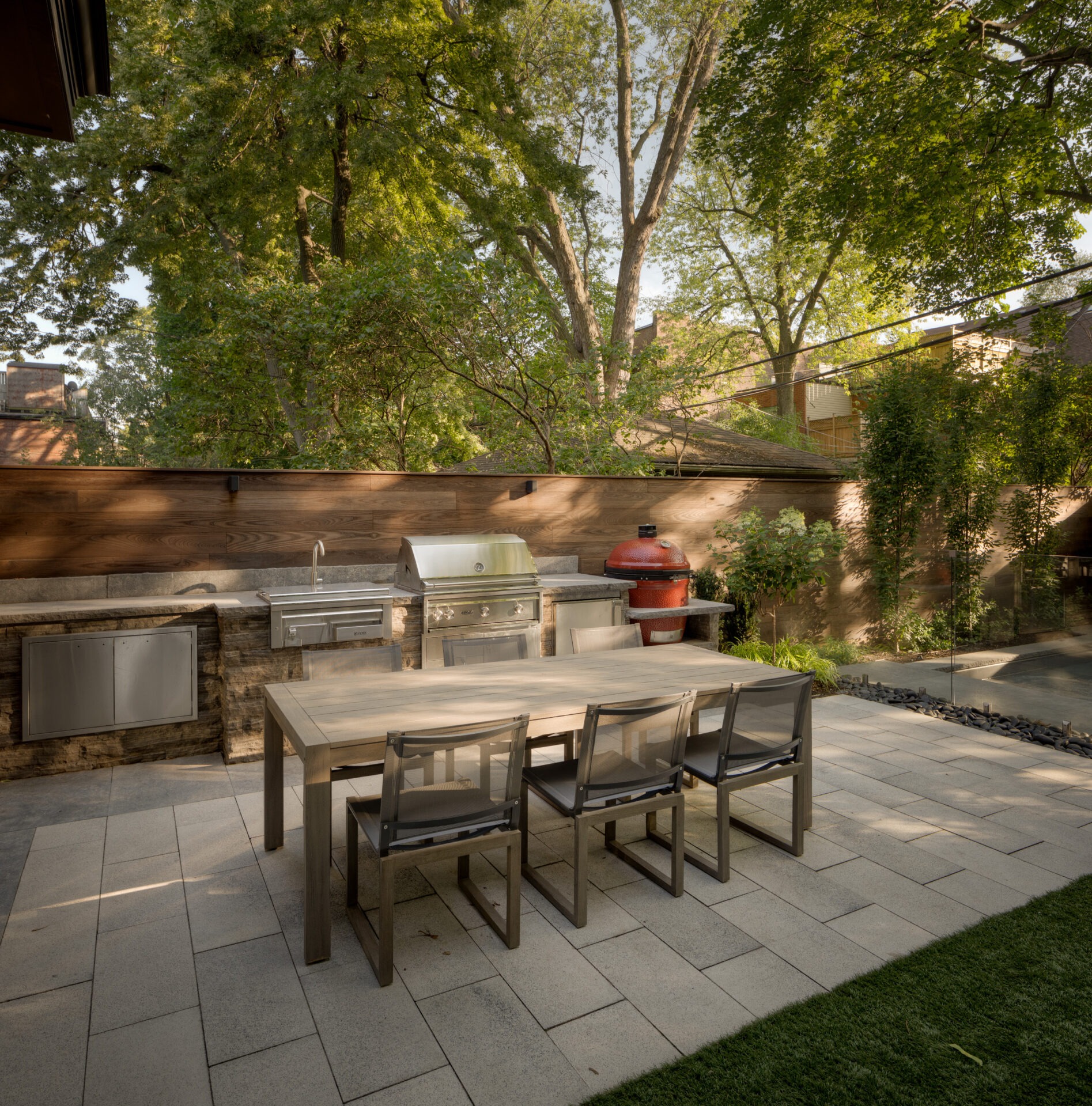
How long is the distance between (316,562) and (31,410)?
22285 millimetres

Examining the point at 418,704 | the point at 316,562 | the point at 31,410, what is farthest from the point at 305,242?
the point at 31,410

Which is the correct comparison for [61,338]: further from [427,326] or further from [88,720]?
[88,720]

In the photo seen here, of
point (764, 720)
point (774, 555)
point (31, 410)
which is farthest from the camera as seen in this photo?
point (31, 410)

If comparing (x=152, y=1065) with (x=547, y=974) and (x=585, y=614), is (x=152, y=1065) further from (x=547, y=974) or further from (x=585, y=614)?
(x=585, y=614)

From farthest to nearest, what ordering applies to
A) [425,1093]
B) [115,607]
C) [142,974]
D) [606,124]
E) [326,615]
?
[606,124]
[326,615]
[115,607]
[142,974]
[425,1093]

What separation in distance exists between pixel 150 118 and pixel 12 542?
8329mm

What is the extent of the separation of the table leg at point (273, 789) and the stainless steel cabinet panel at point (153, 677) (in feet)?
4.84

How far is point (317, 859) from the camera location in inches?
92.5

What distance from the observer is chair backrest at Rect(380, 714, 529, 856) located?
2146 mm

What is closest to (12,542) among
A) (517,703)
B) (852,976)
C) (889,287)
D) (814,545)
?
(517,703)

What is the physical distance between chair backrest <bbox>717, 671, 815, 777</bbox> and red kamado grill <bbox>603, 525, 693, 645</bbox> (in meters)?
2.55

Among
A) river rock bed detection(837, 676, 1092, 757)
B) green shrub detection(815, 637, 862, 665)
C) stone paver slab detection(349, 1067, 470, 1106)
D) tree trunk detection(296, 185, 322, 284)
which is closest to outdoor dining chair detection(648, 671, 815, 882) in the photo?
stone paver slab detection(349, 1067, 470, 1106)

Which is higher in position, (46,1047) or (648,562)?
(648,562)

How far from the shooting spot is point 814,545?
20.8ft
